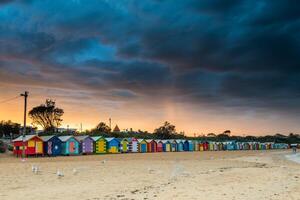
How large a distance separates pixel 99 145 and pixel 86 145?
349 cm

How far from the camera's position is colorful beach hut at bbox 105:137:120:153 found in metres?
63.7

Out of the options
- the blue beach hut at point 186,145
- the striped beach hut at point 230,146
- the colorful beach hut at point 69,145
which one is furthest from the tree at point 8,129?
the striped beach hut at point 230,146

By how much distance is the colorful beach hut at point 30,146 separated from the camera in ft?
159

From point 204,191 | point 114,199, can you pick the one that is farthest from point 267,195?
point 114,199

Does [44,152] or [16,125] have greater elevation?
[16,125]

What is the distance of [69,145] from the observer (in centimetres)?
5459

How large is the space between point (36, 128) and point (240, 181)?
9650 centimetres

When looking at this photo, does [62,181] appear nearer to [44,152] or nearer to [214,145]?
[44,152]

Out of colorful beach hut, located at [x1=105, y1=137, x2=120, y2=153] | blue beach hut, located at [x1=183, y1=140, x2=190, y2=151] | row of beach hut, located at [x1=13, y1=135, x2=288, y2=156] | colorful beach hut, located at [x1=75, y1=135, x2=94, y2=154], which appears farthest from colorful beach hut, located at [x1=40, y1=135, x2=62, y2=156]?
blue beach hut, located at [x1=183, y1=140, x2=190, y2=151]

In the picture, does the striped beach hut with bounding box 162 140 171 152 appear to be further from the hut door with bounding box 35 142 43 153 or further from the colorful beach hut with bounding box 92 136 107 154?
the hut door with bounding box 35 142 43 153

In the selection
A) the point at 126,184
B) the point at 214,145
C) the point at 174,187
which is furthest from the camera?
the point at 214,145

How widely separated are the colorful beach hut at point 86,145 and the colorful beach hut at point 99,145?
3.30 ft

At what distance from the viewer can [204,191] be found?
1554 centimetres

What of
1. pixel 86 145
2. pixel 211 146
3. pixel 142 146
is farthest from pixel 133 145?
pixel 211 146
